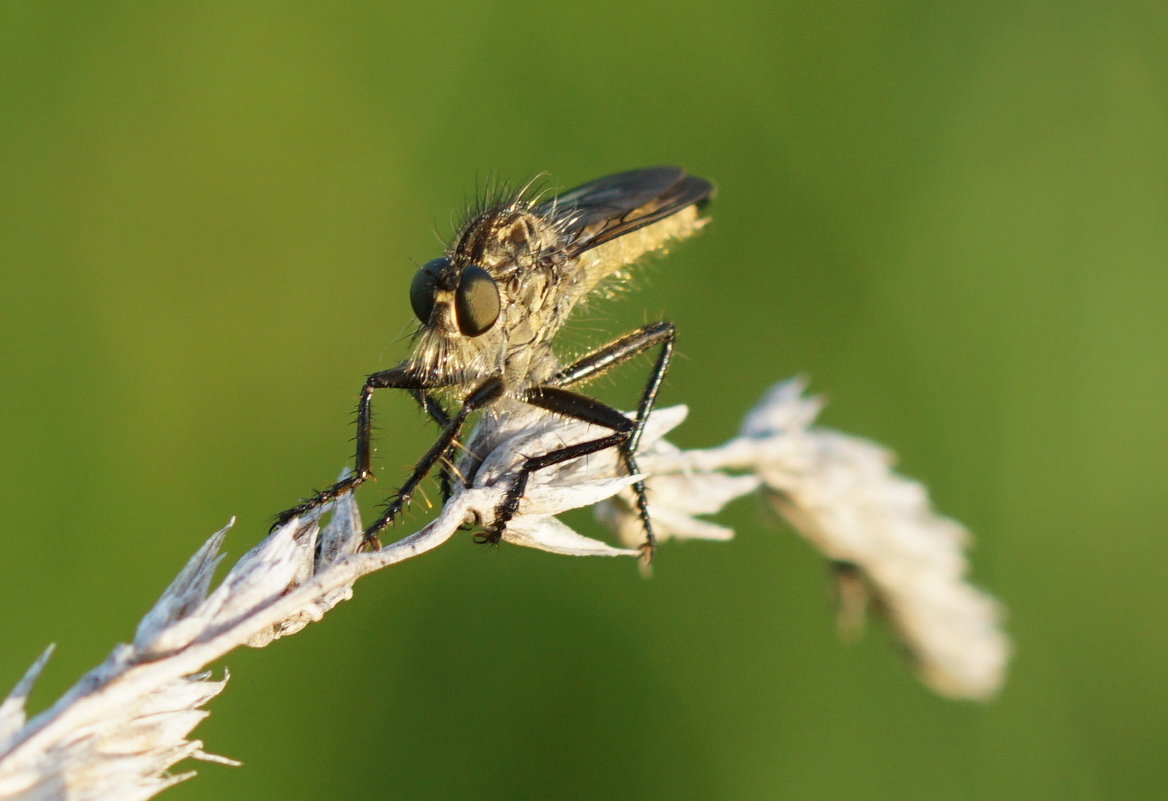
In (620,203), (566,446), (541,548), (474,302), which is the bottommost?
(541,548)

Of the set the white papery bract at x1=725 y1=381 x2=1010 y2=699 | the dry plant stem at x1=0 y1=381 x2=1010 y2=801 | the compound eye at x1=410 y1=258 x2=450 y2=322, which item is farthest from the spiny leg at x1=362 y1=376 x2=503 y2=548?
the white papery bract at x1=725 y1=381 x2=1010 y2=699

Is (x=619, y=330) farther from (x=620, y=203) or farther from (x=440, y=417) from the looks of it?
(x=440, y=417)

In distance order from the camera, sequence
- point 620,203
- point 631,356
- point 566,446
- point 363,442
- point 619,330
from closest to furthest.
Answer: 1. point 566,446
2. point 363,442
3. point 631,356
4. point 620,203
5. point 619,330

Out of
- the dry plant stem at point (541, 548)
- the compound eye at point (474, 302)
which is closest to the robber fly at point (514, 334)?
the compound eye at point (474, 302)

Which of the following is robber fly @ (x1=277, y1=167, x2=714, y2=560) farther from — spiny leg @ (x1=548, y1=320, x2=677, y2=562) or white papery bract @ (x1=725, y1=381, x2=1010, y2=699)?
white papery bract @ (x1=725, y1=381, x2=1010, y2=699)

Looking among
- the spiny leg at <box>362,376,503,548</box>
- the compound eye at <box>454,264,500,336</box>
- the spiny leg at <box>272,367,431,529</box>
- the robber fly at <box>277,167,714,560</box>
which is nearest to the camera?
the spiny leg at <box>362,376,503,548</box>

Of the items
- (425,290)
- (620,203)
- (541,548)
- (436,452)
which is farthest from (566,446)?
(620,203)

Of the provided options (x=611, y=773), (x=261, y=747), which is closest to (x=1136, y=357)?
(x=611, y=773)

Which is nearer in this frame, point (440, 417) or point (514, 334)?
point (440, 417)

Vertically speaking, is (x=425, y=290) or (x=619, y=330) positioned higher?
(x=619, y=330)
